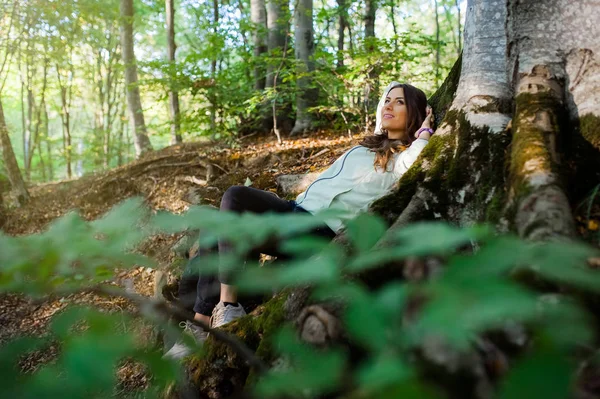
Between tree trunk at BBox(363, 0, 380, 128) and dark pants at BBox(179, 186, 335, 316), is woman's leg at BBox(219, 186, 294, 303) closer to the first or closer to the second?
dark pants at BBox(179, 186, 335, 316)

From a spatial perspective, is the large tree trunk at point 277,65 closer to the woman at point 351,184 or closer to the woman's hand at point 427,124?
the woman at point 351,184

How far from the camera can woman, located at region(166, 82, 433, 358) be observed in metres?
2.88

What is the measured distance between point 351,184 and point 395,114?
67 centimetres

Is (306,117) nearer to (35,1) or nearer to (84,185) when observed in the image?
(84,185)

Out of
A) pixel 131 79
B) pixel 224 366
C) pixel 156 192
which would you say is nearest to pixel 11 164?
pixel 131 79

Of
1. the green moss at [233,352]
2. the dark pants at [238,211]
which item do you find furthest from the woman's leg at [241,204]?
the green moss at [233,352]

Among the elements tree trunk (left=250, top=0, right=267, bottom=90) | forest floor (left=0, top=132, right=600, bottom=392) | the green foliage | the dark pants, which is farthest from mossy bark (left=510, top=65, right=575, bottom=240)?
tree trunk (left=250, top=0, right=267, bottom=90)

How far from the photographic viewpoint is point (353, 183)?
3.22m

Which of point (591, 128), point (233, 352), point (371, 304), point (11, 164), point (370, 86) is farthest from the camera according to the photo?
point (11, 164)

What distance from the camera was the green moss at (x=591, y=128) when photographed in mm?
1894

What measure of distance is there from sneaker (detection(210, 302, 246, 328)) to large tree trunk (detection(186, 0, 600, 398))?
1.75ft

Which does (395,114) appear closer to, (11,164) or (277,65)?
(277,65)

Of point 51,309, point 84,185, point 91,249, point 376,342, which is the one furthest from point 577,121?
point 84,185

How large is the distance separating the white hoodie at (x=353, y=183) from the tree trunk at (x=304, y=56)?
3.91m
